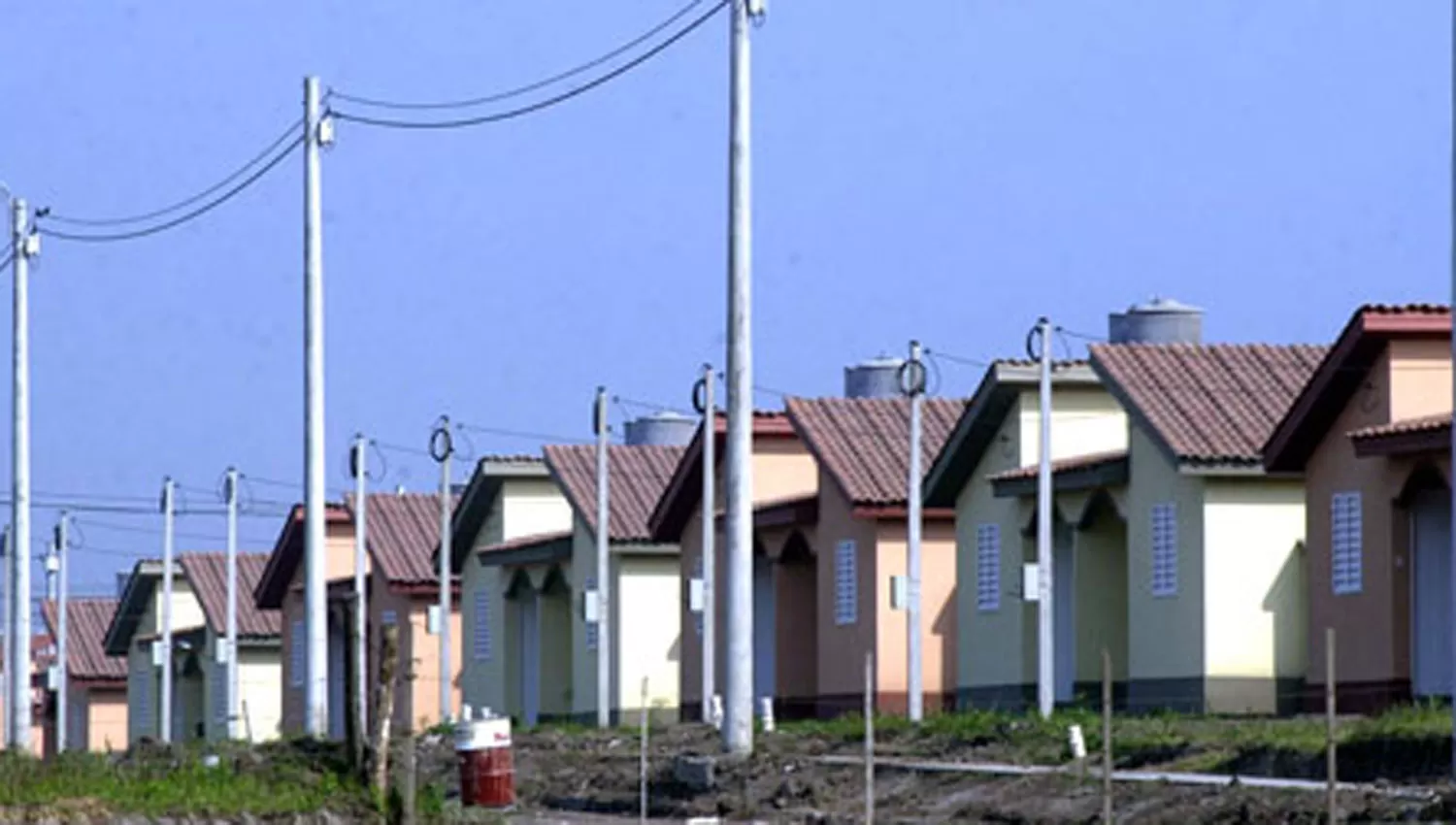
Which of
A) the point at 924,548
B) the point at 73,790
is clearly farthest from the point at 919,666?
the point at 73,790

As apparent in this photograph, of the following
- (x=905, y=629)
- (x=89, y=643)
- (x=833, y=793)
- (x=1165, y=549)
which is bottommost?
(x=89, y=643)

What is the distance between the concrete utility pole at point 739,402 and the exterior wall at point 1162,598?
9.74 meters

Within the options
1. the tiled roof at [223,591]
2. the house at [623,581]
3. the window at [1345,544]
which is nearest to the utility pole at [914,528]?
the window at [1345,544]

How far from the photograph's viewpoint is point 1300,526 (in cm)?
4272

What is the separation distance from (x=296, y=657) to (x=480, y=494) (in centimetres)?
949

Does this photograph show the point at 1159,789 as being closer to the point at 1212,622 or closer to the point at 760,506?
the point at 1212,622

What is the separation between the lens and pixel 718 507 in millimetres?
54812

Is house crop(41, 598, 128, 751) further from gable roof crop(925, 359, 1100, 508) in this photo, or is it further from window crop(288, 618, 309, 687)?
gable roof crop(925, 359, 1100, 508)

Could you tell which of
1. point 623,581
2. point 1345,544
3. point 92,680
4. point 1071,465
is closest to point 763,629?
point 623,581

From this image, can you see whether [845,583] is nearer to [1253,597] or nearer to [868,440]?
[868,440]

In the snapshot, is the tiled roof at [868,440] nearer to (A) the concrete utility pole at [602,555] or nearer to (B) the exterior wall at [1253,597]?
(A) the concrete utility pole at [602,555]

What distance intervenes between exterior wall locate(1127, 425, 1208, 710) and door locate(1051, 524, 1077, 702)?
1.73m

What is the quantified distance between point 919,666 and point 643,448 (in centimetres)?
1899

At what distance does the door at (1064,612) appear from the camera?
46.4 meters
